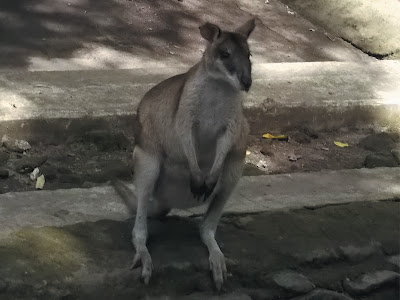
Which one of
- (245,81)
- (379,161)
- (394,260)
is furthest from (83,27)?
(394,260)

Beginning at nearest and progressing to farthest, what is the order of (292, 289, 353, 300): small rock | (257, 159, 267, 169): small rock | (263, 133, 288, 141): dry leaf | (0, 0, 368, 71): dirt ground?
(292, 289, 353, 300): small rock, (257, 159, 267, 169): small rock, (263, 133, 288, 141): dry leaf, (0, 0, 368, 71): dirt ground

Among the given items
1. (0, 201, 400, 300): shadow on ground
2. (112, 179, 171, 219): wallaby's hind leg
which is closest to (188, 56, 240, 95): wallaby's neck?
(112, 179, 171, 219): wallaby's hind leg

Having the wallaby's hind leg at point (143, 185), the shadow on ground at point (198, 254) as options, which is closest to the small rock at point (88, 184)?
the shadow on ground at point (198, 254)

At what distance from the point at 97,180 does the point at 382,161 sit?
1.92m

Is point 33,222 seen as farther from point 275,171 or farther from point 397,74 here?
point 397,74

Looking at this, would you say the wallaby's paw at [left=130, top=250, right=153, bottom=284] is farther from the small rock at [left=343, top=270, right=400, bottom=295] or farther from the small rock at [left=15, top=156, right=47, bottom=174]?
the small rock at [left=15, top=156, right=47, bottom=174]

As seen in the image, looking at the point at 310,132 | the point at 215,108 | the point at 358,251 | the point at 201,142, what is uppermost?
the point at 215,108

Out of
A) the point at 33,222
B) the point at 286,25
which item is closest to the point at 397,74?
the point at 286,25

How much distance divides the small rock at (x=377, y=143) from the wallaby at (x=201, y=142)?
2.16 meters

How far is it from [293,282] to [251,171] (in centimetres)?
158

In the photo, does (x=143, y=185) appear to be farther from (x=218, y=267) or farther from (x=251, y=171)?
(x=251, y=171)

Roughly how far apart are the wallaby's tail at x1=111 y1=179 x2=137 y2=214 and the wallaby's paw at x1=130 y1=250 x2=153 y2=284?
549mm

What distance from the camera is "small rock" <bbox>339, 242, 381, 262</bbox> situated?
380 centimetres

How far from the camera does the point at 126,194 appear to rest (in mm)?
4082
